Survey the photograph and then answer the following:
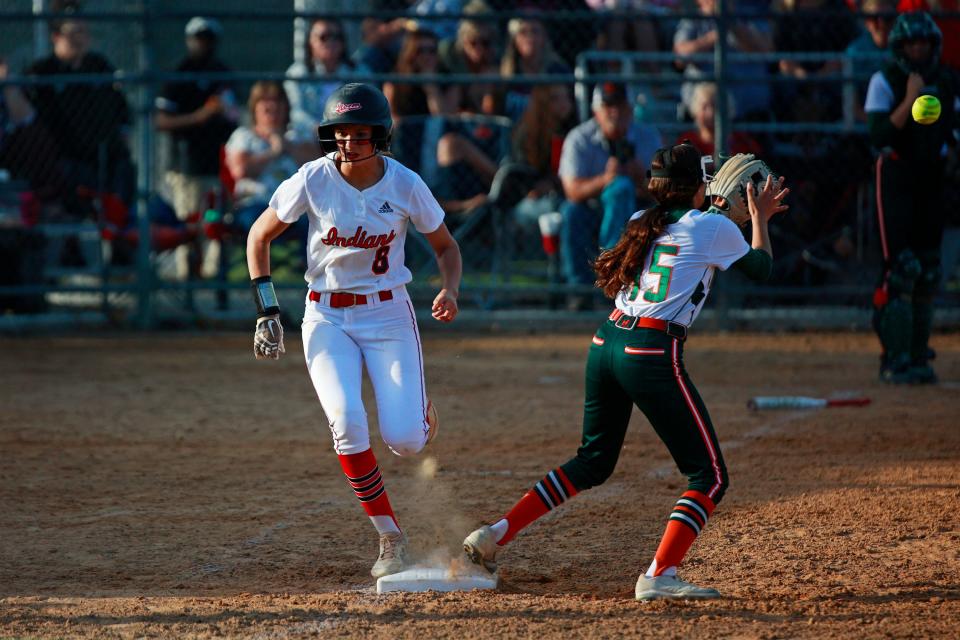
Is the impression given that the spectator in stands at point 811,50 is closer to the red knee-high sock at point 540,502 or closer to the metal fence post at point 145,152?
the metal fence post at point 145,152

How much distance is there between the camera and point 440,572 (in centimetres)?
493

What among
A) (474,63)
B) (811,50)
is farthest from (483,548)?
(811,50)

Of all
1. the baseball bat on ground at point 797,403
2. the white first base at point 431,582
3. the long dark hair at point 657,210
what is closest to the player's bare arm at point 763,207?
the long dark hair at point 657,210

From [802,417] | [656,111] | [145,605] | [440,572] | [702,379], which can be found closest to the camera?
[145,605]

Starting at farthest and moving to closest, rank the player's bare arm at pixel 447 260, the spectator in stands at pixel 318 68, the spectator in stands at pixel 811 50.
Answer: the spectator in stands at pixel 318 68
the spectator in stands at pixel 811 50
the player's bare arm at pixel 447 260

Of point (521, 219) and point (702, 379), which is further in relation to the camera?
point (521, 219)

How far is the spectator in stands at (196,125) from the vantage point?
12.6m

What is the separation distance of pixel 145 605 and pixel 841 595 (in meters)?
2.44

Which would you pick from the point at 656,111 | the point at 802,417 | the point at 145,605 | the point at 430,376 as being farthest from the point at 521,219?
the point at 145,605

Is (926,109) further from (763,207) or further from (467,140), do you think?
(467,140)

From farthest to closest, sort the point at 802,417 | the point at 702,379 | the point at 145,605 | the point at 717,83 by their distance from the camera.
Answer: the point at 717,83, the point at 702,379, the point at 802,417, the point at 145,605

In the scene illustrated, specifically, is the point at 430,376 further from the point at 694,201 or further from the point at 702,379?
the point at 694,201

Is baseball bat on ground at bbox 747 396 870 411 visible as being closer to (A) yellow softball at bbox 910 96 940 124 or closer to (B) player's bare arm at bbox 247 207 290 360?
(A) yellow softball at bbox 910 96 940 124

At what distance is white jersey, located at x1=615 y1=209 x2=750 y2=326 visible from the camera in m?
4.66
